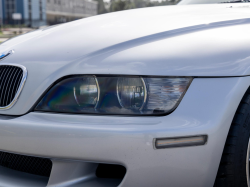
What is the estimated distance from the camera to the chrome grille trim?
1.49 meters

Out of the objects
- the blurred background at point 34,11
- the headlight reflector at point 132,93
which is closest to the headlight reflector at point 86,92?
the headlight reflector at point 132,93

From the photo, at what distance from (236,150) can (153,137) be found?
38cm

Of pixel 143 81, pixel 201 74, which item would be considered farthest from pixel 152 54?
pixel 201 74

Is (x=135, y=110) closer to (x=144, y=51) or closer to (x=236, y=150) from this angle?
(x=144, y=51)

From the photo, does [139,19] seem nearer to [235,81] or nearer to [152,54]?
[152,54]

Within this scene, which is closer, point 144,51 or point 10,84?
point 144,51

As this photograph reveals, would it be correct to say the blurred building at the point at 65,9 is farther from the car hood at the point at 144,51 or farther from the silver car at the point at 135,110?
the silver car at the point at 135,110

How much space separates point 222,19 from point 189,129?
697mm

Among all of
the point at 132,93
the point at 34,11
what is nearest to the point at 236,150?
the point at 132,93

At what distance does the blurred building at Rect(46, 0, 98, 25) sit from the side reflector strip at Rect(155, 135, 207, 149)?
75916 millimetres

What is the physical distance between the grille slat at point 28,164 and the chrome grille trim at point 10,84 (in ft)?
0.87

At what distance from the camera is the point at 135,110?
1.35 metres

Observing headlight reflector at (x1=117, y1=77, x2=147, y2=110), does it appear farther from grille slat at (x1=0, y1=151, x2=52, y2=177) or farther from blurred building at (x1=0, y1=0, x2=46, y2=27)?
blurred building at (x1=0, y1=0, x2=46, y2=27)

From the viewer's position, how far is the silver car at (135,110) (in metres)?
1.28
